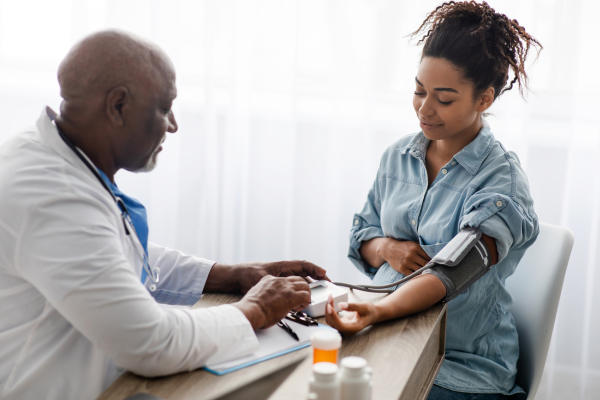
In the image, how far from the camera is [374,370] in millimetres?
937

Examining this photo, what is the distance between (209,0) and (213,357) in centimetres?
185

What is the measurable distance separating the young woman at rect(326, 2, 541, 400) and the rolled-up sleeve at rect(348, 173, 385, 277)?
0.09 m

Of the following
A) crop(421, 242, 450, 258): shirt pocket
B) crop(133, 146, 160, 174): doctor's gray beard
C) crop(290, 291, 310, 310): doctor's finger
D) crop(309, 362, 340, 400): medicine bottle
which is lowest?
crop(290, 291, 310, 310): doctor's finger

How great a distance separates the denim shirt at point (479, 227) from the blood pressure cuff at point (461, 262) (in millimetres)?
36

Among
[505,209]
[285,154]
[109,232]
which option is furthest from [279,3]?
[109,232]

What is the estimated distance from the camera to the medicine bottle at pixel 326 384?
0.73 metres

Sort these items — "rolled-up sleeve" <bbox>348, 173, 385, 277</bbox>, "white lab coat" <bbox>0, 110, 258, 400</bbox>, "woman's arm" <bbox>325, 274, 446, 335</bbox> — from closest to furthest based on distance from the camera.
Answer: "white lab coat" <bbox>0, 110, 258, 400</bbox> → "woman's arm" <bbox>325, 274, 446, 335</bbox> → "rolled-up sleeve" <bbox>348, 173, 385, 277</bbox>

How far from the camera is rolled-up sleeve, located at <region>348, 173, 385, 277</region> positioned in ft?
5.26

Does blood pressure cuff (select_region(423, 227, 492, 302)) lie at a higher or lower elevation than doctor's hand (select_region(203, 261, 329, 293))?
higher

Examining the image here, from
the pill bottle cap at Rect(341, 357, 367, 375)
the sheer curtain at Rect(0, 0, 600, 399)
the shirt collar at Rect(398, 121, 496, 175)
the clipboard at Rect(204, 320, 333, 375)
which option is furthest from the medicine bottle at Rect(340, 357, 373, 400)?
the sheer curtain at Rect(0, 0, 600, 399)

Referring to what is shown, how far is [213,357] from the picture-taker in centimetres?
93

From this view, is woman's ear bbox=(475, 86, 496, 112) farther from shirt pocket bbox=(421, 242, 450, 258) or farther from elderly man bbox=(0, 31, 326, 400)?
elderly man bbox=(0, 31, 326, 400)

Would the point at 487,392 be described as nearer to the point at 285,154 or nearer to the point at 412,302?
the point at 412,302

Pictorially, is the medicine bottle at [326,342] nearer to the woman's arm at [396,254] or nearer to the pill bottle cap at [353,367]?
the pill bottle cap at [353,367]
